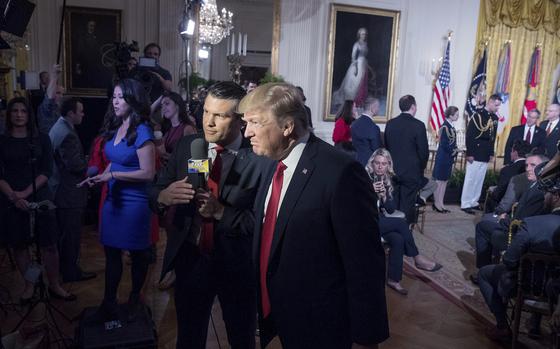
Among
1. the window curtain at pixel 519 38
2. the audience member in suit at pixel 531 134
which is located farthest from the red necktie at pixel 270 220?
the window curtain at pixel 519 38

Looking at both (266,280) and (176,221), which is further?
(176,221)

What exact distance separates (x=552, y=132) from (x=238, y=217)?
22.9ft

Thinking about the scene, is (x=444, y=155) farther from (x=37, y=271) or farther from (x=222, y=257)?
(x=37, y=271)

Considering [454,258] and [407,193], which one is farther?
[407,193]

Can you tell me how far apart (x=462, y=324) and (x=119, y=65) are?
3.69 m

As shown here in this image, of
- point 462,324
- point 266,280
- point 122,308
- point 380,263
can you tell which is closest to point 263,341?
point 266,280

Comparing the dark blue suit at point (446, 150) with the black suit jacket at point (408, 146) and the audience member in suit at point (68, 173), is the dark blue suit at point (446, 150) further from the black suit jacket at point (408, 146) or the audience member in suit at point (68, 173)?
the audience member in suit at point (68, 173)

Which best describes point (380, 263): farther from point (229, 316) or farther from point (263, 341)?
point (229, 316)

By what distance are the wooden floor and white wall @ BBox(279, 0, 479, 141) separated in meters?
5.83

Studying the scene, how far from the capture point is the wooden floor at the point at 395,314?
346 centimetres

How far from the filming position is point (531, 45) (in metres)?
12.4

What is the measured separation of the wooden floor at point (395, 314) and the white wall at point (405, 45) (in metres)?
5.83

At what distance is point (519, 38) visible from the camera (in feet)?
39.8

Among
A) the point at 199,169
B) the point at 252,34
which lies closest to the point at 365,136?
the point at 199,169
